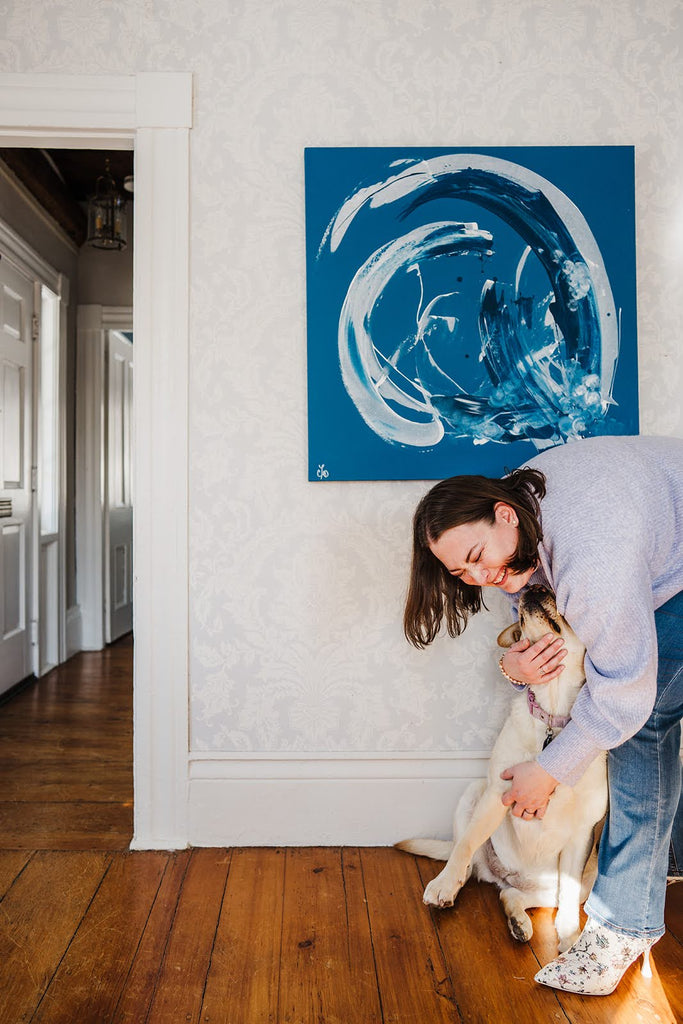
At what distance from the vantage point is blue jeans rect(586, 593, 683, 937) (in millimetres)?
1363

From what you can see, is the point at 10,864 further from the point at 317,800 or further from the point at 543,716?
the point at 543,716

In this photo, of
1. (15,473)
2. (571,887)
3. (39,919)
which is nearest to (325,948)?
(571,887)

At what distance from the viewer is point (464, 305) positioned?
1944mm

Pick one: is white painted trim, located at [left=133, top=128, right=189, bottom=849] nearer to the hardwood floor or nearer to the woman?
the hardwood floor

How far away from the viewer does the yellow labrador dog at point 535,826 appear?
150 centimetres

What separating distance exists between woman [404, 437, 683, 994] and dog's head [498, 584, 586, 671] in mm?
25

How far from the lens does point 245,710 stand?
6.47ft

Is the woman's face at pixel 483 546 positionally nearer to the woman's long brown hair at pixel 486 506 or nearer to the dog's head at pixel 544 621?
the woman's long brown hair at pixel 486 506

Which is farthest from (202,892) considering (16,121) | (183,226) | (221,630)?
(16,121)

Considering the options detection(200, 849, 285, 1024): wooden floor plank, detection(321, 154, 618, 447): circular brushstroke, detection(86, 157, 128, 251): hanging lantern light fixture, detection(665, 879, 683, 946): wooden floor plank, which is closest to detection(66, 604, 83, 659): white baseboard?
detection(86, 157, 128, 251): hanging lantern light fixture

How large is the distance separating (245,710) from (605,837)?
0.95m

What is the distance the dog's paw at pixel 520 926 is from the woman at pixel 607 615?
115 mm

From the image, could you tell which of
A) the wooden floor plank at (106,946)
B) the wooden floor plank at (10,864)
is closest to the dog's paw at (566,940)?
the wooden floor plank at (106,946)

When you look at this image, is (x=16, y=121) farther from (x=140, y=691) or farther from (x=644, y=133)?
(x=644, y=133)
